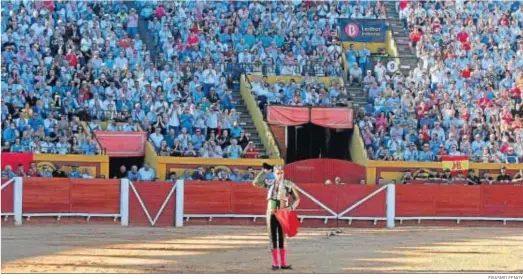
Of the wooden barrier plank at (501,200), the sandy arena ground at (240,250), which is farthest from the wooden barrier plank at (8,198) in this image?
the wooden barrier plank at (501,200)

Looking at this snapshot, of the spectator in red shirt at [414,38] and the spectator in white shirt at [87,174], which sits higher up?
Result: the spectator in red shirt at [414,38]

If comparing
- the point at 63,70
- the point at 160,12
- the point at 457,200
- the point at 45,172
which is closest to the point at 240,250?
the point at 45,172

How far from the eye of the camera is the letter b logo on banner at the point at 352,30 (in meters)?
30.7

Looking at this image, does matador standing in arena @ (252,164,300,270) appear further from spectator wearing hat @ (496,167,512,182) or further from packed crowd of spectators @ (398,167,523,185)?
spectator wearing hat @ (496,167,512,182)

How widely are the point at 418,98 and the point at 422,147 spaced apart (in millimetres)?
1595

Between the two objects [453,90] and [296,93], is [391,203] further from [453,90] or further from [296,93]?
[453,90]

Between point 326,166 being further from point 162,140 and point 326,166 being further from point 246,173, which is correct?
point 162,140

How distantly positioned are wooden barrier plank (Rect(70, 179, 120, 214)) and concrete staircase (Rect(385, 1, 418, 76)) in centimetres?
922

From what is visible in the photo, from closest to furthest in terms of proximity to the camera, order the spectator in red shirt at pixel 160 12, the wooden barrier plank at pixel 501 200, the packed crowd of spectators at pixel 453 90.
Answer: the wooden barrier plank at pixel 501 200, the packed crowd of spectators at pixel 453 90, the spectator in red shirt at pixel 160 12

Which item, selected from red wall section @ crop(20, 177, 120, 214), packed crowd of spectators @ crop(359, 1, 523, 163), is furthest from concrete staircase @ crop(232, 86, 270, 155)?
red wall section @ crop(20, 177, 120, 214)

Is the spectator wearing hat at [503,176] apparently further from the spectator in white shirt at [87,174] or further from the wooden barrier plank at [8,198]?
the wooden barrier plank at [8,198]

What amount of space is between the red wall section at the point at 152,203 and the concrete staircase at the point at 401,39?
829cm

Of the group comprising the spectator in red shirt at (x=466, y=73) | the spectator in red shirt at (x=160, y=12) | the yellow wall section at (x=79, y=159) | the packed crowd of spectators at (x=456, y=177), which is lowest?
the packed crowd of spectators at (x=456, y=177)

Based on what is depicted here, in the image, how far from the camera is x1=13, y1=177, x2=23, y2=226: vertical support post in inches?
906
